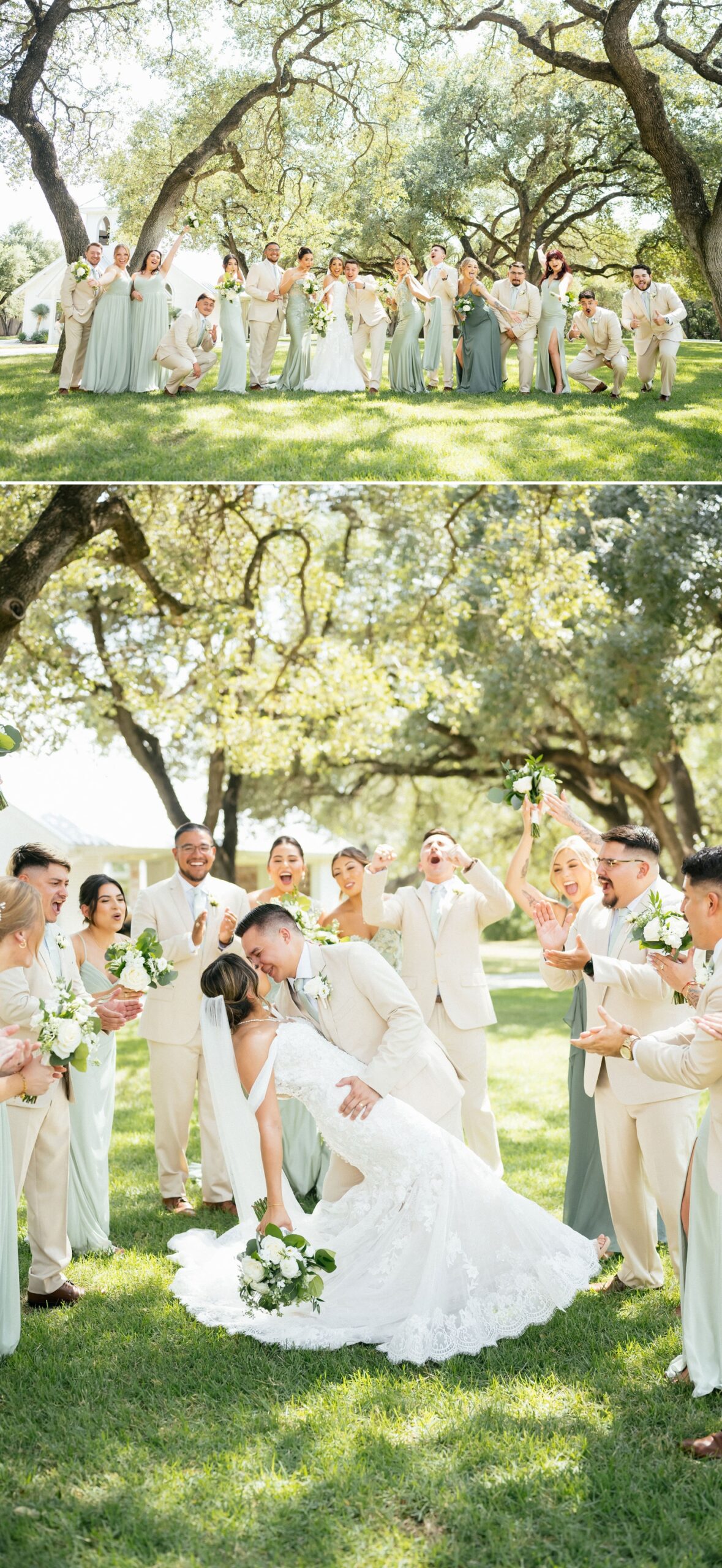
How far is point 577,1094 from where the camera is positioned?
664cm

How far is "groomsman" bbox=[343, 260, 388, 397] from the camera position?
14.1 metres

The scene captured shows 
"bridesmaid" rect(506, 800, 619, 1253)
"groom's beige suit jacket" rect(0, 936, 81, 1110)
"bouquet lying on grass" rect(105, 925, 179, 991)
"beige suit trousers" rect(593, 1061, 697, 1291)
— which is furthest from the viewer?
"bridesmaid" rect(506, 800, 619, 1253)

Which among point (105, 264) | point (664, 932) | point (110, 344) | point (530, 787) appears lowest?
point (664, 932)

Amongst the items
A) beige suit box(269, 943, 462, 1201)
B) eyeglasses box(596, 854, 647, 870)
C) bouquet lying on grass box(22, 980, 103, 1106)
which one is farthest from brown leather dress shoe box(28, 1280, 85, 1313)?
eyeglasses box(596, 854, 647, 870)

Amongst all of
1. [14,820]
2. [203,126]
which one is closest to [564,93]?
[203,126]

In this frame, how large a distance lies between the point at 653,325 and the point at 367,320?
3.23 meters

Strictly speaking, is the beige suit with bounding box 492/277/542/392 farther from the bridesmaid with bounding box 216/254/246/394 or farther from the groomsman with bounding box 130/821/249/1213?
the groomsman with bounding box 130/821/249/1213

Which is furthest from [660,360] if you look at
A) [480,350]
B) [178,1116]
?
[178,1116]

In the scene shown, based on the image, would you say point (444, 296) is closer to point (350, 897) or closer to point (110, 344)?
point (110, 344)

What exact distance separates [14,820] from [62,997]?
12640mm

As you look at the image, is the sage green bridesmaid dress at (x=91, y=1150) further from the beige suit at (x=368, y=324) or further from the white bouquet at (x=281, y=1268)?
the beige suit at (x=368, y=324)

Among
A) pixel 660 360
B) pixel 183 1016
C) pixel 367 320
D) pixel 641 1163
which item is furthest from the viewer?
pixel 367 320

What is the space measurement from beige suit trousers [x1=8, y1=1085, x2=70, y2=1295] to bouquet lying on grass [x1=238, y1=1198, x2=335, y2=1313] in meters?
1.29

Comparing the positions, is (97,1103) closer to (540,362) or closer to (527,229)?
(540,362)
